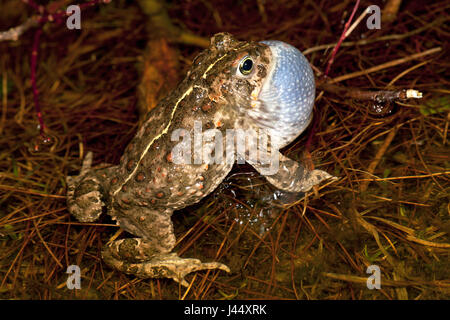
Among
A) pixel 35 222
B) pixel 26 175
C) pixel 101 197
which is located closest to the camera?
pixel 101 197

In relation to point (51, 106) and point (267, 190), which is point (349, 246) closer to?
point (267, 190)

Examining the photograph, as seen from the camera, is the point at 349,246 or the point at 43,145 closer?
the point at 349,246

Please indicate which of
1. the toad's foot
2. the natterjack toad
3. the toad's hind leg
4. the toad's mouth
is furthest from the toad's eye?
the toad's foot

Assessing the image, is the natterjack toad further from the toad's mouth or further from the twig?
the twig

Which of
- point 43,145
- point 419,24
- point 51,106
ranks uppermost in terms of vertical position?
point 419,24

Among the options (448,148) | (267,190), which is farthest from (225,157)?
(448,148)

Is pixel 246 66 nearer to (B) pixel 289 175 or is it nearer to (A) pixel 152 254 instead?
(B) pixel 289 175

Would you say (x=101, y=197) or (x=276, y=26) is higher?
(x=276, y=26)
